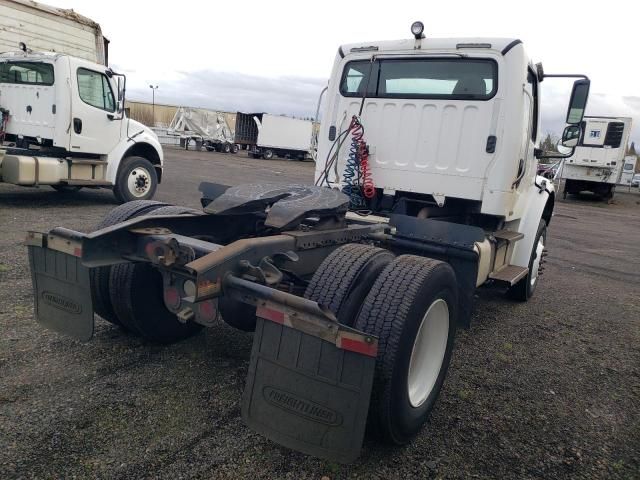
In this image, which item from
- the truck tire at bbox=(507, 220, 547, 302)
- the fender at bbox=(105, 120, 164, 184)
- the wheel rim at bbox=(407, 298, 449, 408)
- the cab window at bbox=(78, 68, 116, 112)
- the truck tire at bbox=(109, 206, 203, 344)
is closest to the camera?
the wheel rim at bbox=(407, 298, 449, 408)

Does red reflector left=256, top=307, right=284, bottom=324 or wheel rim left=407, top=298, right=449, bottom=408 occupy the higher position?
red reflector left=256, top=307, right=284, bottom=324

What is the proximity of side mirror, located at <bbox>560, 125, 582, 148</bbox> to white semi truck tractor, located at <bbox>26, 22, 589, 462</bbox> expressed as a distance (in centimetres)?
2

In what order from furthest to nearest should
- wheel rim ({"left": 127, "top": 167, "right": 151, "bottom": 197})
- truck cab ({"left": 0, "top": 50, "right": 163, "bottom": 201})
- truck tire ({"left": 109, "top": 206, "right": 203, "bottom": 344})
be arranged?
wheel rim ({"left": 127, "top": 167, "right": 151, "bottom": 197})
truck cab ({"left": 0, "top": 50, "right": 163, "bottom": 201})
truck tire ({"left": 109, "top": 206, "right": 203, "bottom": 344})

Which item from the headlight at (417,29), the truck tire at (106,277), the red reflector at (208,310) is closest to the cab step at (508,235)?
the headlight at (417,29)

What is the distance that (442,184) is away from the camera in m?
4.80

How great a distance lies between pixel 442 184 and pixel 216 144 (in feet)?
111

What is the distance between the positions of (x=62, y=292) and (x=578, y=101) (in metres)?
4.85

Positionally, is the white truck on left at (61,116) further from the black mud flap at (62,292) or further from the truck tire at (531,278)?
the truck tire at (531,278)

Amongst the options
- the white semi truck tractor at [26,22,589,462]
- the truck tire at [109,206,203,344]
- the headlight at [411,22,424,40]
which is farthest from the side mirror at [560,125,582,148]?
the truck tire at [109,206,203,344]

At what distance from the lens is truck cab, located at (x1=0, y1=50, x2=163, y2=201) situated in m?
9.02

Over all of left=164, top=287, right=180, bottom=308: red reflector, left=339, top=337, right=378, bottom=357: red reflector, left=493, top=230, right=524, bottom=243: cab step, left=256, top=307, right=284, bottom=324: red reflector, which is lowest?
left=164, top=287, right=180, bottom=308: red reflector

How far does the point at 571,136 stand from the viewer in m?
5.21

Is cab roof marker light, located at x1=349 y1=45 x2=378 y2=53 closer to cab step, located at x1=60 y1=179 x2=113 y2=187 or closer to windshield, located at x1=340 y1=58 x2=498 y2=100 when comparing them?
windshield, located at x1=340 y1=58 x2=498 y2=100

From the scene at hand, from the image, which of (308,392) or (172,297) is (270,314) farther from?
(172,297)
